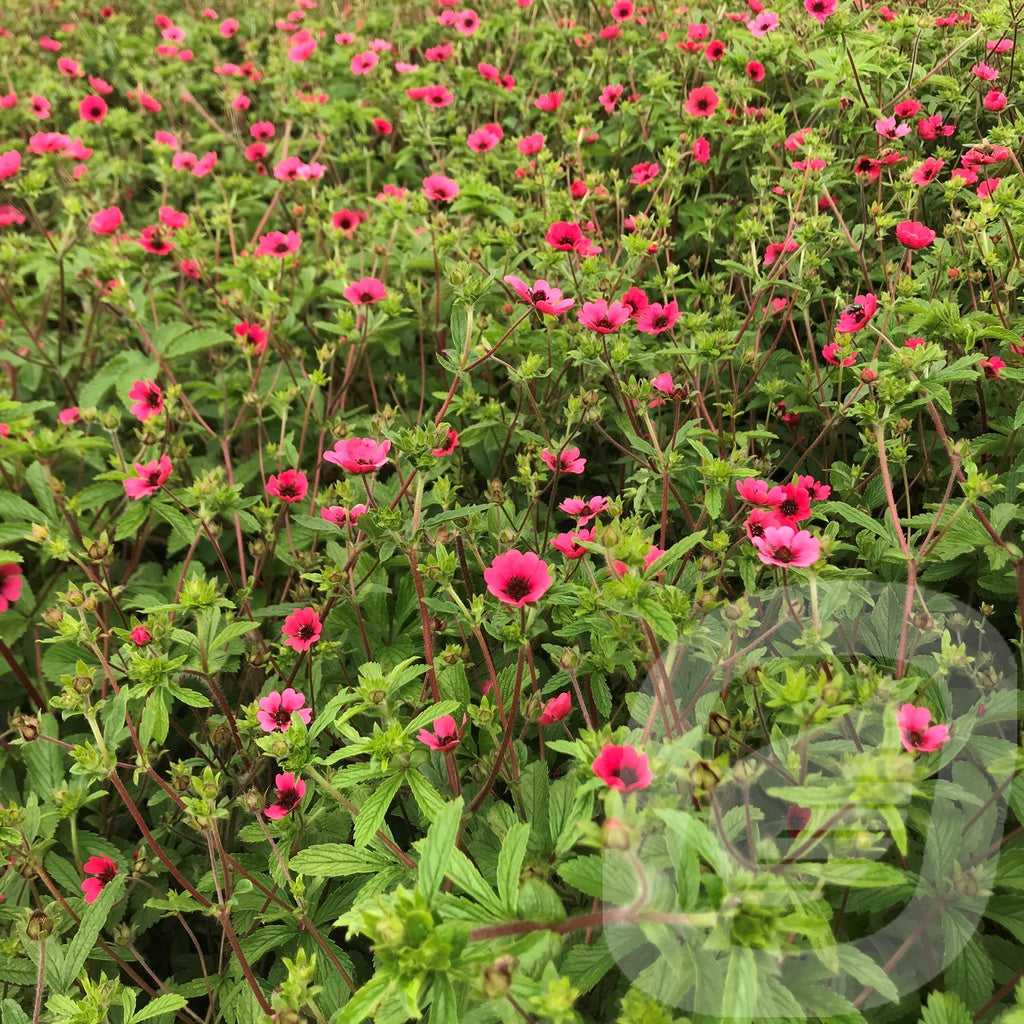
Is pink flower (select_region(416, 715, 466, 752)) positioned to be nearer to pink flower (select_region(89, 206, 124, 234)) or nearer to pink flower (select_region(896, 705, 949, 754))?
pink flower (select_region(896, 705, 949, 754))

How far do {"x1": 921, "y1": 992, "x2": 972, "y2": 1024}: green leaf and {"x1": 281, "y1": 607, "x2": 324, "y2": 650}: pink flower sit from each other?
1.29 metres

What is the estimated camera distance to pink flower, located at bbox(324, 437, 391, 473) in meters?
1.66

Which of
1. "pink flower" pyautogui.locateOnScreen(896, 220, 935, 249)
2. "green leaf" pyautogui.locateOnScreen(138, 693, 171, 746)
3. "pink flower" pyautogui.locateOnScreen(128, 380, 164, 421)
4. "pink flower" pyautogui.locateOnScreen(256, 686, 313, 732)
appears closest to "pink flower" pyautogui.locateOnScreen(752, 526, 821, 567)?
"pink flower" pyautogui.locateOnScreen(256, 686, 313, 732)

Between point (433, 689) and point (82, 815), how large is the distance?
123cm

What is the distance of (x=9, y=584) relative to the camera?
2299 millimetres

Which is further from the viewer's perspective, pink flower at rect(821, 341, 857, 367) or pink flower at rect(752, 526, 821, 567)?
pink flower at rect(821, 341, 857, 367)

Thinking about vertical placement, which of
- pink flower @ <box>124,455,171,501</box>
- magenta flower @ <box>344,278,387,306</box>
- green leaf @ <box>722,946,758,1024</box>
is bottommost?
pink flower @ <box>124,455,171,501</box>

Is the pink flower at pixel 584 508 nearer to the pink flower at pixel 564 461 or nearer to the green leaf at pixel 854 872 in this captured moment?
the pink flower at pixel 564 461

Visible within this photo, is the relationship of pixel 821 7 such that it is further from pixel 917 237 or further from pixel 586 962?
pixel 586 962

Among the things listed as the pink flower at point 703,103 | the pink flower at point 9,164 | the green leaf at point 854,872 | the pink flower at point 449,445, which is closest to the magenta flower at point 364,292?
the pink flower at point 449,445

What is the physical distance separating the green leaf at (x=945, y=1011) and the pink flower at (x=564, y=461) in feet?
3.91

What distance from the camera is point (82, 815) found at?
212 centimetres

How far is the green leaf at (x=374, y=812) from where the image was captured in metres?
1.29

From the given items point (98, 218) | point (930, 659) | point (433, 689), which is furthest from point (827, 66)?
point (98, 218)
